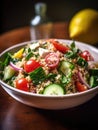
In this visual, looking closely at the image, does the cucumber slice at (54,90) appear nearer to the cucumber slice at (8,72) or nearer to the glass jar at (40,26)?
the cucumber slice at (8,72)

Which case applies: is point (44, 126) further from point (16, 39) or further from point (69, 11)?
point (69, 11)

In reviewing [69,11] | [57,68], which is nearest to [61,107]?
[57,68]

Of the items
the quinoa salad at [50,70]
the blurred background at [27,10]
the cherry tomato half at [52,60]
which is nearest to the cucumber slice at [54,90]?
the quinoa salad at [50,70]

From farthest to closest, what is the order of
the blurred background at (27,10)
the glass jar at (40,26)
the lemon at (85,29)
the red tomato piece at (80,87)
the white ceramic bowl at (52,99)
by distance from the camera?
the blurred background at (27,10)
the glass jar at (40,26)
the lemon at (85,29)
the red tomato piece at (80,87)
the white ceramic bowl at (52,99)

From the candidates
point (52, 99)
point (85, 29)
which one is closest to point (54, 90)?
point (52, 99)

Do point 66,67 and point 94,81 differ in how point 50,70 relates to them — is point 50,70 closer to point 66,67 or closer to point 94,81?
point 66,67
